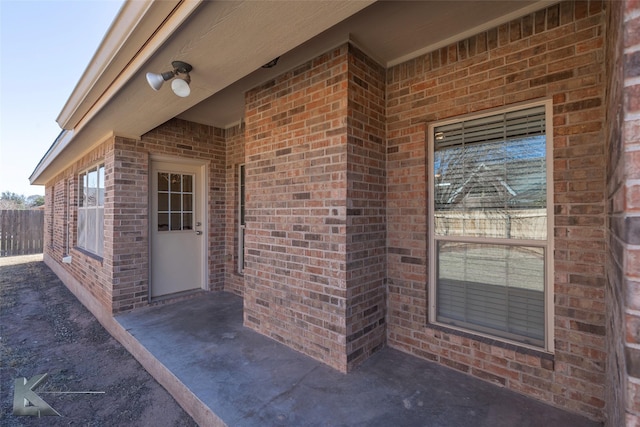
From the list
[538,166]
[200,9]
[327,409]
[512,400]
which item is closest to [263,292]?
[327,409]

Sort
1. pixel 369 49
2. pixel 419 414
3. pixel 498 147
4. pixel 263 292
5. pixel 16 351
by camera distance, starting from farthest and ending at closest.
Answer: pixel 16 351, pixel 263 292, pixel 369 49, pixel 498 147, pixel 419 414

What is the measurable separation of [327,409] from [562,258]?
6.69ft

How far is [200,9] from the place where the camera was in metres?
1.78

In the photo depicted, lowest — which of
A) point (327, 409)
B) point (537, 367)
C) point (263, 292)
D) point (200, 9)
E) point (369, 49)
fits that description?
point (327, 409)

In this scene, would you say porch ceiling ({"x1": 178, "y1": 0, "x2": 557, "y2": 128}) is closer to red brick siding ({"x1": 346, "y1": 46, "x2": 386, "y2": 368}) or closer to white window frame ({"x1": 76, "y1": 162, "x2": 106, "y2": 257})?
red brick siding ({"x1": 346, "y1": 46, "x2": 386, "y2": 368})

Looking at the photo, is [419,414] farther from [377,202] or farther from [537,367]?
[377,202]

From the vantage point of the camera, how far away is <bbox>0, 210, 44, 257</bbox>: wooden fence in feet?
38.5

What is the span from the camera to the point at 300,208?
9.50 ft

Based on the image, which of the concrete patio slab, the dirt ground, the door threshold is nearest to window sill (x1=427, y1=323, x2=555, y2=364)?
the concrete patio slab

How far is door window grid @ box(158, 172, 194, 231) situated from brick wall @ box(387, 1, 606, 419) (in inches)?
156

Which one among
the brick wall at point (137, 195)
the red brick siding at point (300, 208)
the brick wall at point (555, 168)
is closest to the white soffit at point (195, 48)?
the red brick siding at point (300, 208)

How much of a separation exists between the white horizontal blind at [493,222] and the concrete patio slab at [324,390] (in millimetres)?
518

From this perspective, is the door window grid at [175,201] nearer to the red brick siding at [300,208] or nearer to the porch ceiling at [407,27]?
the red brick siding at [300,208]

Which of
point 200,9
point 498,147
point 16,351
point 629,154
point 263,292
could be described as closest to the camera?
point 629,154
